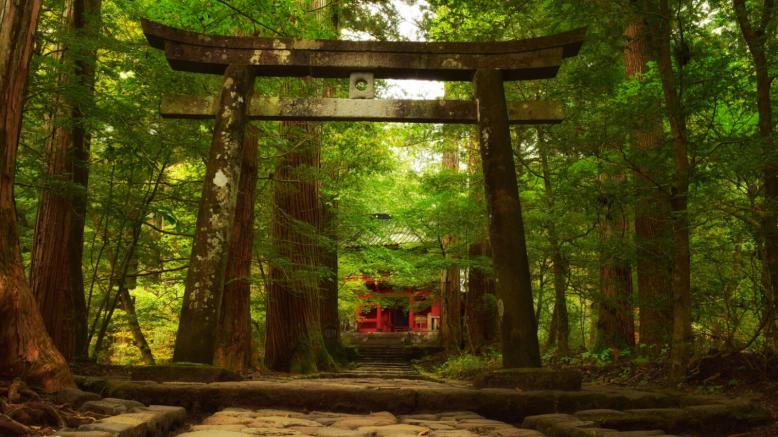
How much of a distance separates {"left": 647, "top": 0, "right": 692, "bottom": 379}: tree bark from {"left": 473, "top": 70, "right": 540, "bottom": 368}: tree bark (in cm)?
139

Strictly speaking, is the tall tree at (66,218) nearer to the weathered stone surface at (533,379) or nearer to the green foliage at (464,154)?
the green foliage at (464,154)

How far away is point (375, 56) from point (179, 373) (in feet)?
13.1

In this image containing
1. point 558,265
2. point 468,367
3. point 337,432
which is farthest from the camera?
point 468,367

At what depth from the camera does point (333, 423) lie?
157 inches

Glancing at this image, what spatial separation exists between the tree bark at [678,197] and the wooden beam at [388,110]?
4.32ft

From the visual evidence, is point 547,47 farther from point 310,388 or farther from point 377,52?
point 310,388

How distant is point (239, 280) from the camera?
891 centimetres

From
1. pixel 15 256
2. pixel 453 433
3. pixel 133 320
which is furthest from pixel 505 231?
pixel 133 320

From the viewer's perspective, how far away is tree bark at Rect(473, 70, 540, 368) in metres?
5.64

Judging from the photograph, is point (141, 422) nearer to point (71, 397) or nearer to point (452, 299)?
point (71, 397)

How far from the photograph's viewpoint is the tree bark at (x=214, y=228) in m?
5.63

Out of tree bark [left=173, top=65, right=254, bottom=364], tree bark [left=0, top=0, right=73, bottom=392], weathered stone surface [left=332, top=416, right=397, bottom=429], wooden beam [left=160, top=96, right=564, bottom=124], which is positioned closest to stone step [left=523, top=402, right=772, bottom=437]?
weathered stone surface [left=332, top=416, right=397, bottom=429]

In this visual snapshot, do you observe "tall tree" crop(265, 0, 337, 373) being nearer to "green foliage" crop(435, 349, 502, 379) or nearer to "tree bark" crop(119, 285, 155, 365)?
"green foliage" crop(435, 349, 502, 379)

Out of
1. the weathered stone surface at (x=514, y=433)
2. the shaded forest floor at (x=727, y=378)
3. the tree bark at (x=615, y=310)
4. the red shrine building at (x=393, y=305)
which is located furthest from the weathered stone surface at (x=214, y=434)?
the red shrine building at (x=393, y=305)
